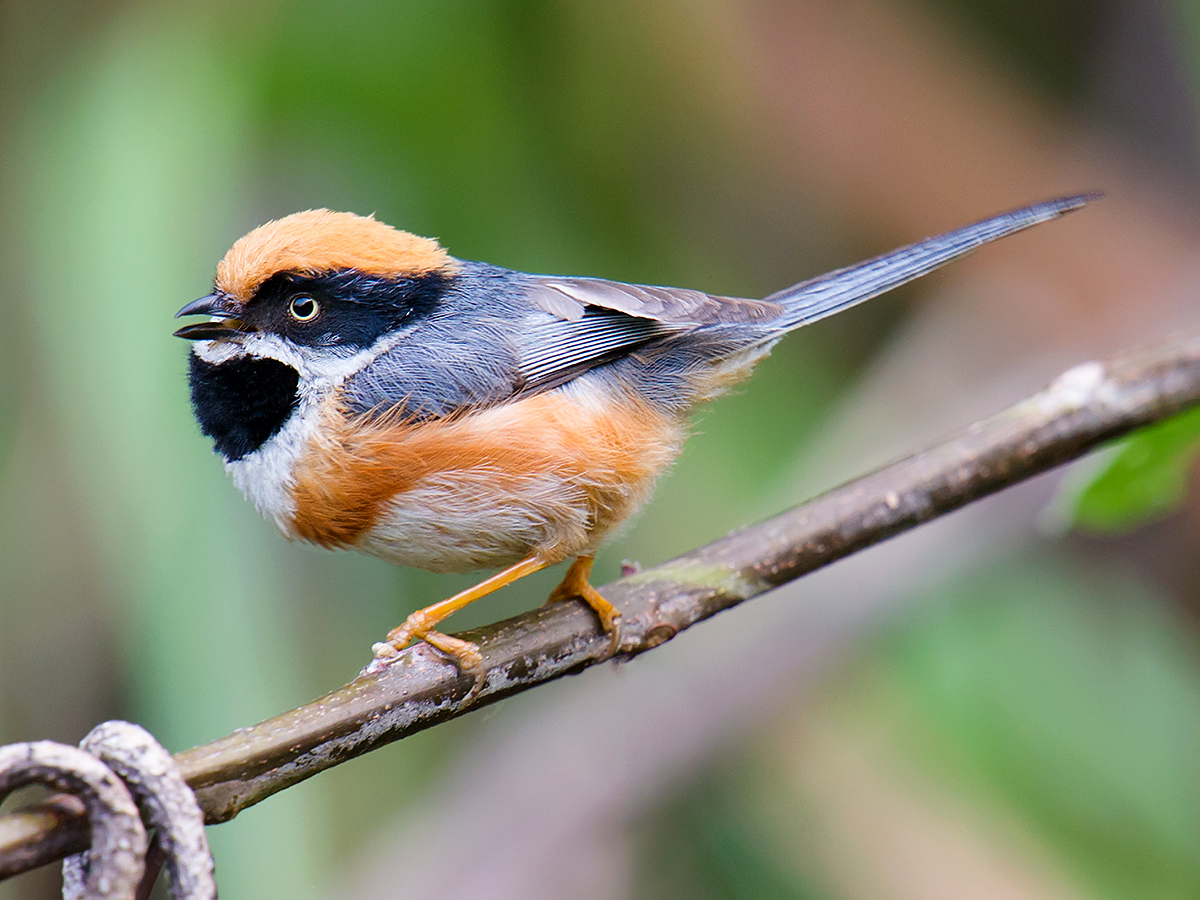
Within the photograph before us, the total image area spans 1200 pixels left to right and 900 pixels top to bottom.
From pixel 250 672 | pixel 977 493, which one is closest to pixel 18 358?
pixel 250 672

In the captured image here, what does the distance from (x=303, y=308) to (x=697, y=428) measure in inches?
47.4

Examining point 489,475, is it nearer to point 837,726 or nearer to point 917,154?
point 837,726

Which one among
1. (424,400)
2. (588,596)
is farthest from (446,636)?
(424,400)

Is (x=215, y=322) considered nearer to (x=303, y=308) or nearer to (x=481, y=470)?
(x=303, y=308)

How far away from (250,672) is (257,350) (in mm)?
911

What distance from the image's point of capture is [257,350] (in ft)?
7.30

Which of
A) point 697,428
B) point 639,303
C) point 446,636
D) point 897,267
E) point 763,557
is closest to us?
point 446,636

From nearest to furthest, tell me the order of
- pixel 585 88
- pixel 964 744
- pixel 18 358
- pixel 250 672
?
pixel 250 672 → pixel 18 358 → pixel 964 744 → pixel 585 88

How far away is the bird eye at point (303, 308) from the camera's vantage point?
88.1 inches

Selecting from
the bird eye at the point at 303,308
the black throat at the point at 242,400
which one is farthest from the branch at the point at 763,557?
the bird eye at the point at 303,308

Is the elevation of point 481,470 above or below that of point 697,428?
above

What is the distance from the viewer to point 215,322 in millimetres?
2219

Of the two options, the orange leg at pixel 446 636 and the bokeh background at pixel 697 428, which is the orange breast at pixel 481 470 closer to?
the orange leg at pixel 446 636

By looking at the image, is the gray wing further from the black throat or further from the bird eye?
the black throat
